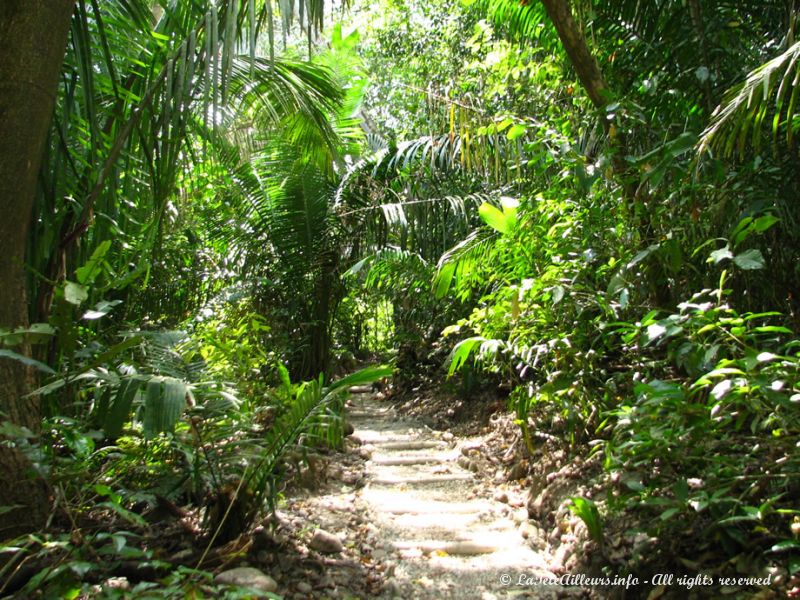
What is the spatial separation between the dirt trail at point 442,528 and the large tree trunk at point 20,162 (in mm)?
1447

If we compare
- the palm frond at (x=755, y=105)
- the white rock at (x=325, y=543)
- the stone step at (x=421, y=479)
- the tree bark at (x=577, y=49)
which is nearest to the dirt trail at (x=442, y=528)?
the stone step at (x=421, y=479)

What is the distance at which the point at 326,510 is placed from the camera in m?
3.31

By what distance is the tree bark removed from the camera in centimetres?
300

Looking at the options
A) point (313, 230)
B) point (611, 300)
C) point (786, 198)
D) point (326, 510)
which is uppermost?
point (313, 230)

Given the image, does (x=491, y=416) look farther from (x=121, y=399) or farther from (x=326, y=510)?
(x=121, y=399)

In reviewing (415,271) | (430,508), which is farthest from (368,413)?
(430,508)

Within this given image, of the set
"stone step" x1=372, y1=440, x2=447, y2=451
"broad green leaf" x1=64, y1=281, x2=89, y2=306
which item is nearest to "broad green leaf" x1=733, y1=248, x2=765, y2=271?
"broad green leaf" x1=64, y1=281, x2=89, y2=306

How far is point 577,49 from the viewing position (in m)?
3.12

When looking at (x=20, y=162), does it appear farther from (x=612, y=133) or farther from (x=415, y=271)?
(x=415, y=271)

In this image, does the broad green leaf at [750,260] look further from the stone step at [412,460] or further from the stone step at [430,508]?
the stone step at [412,460]

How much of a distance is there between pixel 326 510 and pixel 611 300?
6.30ft

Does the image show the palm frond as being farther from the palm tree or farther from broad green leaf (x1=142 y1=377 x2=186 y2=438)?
broad green leaf (x1=142 y1=377 x2=186 y2=438)

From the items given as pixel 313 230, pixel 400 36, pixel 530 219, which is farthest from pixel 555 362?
pixel 400 36

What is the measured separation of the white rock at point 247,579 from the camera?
6.71 ft
